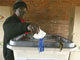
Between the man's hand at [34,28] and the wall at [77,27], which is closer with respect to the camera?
the man's hand at [34,28]

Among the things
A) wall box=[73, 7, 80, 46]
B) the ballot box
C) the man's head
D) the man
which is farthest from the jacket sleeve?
wall box=[73, 7, 80, 46]

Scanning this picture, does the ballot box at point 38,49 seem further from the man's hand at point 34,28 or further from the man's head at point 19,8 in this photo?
the man's head at point 19,8

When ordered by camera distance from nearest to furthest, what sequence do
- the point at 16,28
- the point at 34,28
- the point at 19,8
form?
the point at 34,28 < the point at 16,28 < the point at 19,8

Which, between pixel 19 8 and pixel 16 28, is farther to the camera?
pixel 19 8

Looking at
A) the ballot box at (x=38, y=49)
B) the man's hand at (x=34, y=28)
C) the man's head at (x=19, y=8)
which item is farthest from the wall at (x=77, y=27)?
the man's hand at (x=34, y=28)

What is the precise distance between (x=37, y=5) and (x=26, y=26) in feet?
4.56

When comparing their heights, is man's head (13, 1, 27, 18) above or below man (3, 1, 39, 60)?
above

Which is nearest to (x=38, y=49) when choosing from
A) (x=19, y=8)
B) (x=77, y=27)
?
(x=19, y=8)

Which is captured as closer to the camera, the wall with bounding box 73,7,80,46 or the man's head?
the man's head

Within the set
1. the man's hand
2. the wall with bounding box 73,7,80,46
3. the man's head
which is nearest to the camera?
the man's hand

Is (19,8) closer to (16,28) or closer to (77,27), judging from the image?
(16,28)

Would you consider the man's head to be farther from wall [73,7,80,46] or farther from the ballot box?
wall [73,7,80,46]

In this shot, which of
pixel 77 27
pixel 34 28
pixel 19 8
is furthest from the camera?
pixel 77 27

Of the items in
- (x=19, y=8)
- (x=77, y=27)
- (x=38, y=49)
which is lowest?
(x=38, y=49)
